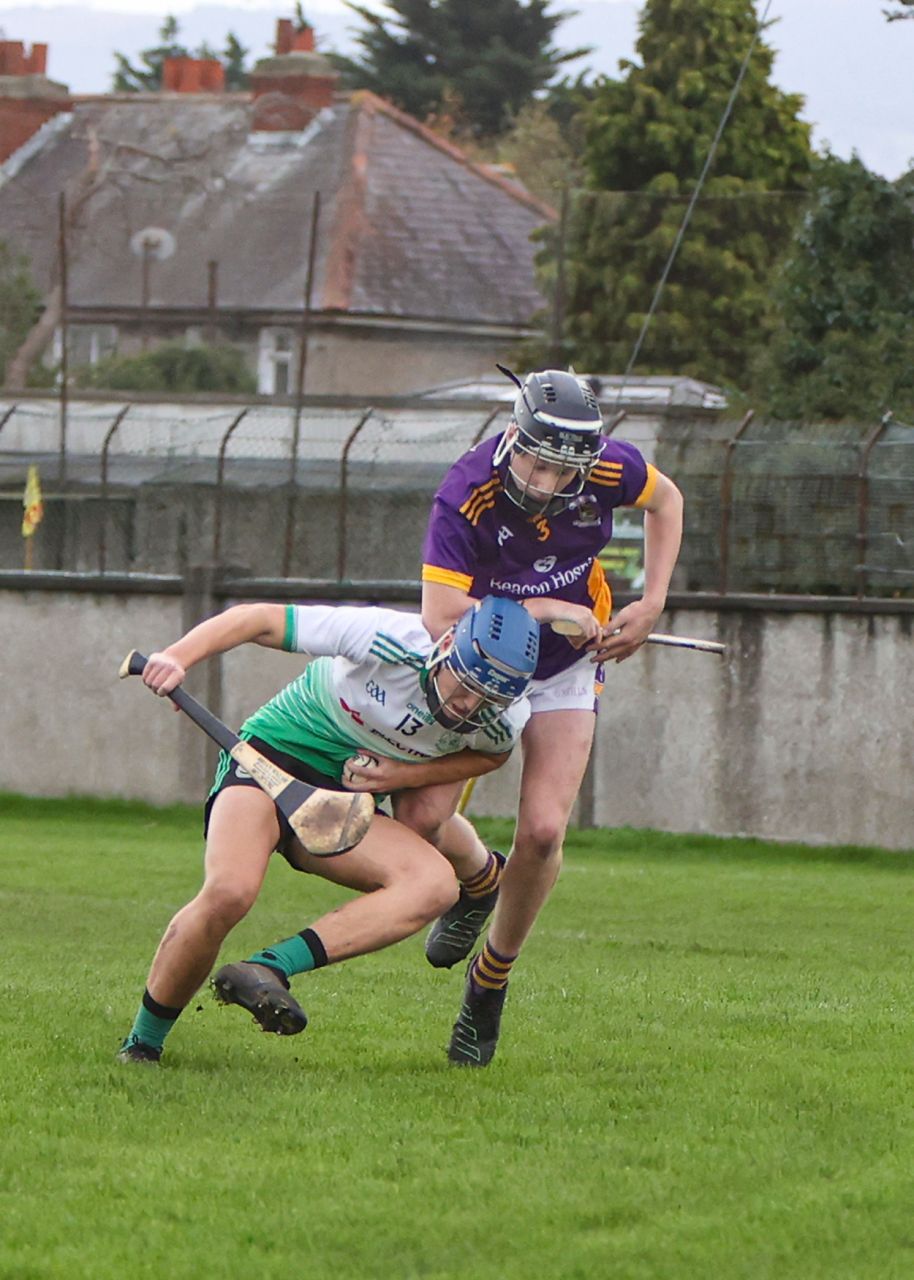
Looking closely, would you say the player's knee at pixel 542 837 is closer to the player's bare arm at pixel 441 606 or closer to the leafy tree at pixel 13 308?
the player's bare arm at pixel 441 606

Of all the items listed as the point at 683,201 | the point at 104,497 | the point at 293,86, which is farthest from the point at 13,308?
the point at 104,497

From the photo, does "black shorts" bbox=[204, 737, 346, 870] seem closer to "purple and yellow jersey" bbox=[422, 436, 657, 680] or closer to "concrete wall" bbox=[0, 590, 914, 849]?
"purple and yellow jersey" bbox=[422, 436, 657, 680]

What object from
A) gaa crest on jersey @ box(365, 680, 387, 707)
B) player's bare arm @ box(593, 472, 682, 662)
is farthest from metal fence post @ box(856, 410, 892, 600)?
gaa crest on jersey @ box(365, 680, 387, 707)

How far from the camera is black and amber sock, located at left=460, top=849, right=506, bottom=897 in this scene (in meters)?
7.43

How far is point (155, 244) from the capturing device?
4519 centimetres

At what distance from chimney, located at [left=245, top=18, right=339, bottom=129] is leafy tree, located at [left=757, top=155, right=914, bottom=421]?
21643mm

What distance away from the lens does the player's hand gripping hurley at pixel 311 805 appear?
20.5 feet

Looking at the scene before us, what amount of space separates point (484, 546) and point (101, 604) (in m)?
14.9

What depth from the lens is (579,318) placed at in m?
39.7

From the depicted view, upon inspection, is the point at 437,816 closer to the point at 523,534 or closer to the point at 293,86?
the point at 523,534

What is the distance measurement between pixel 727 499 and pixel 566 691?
1272cm

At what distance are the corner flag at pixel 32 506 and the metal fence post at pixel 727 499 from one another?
6.67m

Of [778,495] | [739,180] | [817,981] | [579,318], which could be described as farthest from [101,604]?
[739,180]

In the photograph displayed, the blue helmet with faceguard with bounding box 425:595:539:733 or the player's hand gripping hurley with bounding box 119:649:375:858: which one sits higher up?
the blue helmet with faceguard with bounding box 425:595:539:733
